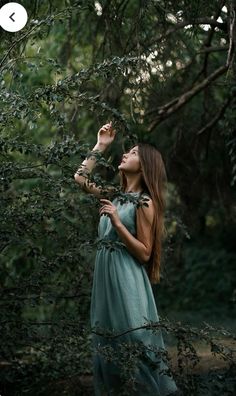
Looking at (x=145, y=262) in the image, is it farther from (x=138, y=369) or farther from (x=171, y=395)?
(x=171, y=395)

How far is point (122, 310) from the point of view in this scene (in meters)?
4.90

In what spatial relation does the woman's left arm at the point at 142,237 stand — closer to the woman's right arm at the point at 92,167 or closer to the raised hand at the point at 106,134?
the woman's right arm at the point at 92,167

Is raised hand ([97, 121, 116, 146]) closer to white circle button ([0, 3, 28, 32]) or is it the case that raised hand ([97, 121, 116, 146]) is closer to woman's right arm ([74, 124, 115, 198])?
woman's right arm ([74, 124, 115, 198])

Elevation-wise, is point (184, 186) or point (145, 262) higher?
point (184, 186)

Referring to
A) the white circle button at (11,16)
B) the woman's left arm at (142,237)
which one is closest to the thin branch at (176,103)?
the woman's left arm at (142,237)

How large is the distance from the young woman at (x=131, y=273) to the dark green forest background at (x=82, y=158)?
0.51 ft

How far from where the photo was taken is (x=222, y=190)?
9852 millimetres

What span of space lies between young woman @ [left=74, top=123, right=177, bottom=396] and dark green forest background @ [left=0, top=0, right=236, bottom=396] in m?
0.15

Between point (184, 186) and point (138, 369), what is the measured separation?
16.7ft

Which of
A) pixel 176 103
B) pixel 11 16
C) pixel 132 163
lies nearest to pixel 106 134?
pixel 132 163

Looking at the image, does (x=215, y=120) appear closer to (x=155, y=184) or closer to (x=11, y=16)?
(x=155, y=184)

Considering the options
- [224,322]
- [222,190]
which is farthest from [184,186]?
[224,322]

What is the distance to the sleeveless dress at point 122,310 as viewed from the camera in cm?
485

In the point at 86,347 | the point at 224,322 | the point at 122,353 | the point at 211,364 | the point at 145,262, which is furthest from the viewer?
the point at 224,322
